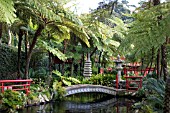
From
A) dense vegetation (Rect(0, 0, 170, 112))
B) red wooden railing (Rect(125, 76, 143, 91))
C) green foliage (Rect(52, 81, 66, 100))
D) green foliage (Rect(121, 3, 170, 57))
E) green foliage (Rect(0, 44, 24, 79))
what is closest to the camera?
green foliage (Rect(121, 3, 170, 57))

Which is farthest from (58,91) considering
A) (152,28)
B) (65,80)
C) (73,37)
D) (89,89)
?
(152,28)

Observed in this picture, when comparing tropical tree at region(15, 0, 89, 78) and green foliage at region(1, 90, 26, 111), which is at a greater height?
tropical tree at region(15, 0, 89, 78)

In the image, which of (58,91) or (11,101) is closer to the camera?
(11,101)

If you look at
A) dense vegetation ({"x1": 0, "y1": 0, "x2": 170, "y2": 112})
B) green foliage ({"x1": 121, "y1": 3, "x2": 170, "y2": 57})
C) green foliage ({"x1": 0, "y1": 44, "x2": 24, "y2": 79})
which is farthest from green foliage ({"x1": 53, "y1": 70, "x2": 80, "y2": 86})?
green foliage ({"x1": 121, "y1": 3, "x2": 170, "y2": 57})

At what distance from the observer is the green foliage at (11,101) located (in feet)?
24.8

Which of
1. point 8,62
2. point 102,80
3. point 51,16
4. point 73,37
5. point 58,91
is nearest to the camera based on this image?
point 51,16

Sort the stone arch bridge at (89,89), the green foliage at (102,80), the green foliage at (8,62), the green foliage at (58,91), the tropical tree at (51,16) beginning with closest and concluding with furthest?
the tropical tree at (51,16)
the green foliage at (58,91)
the stone arch bridge at (89,89)
the green foliage at (8,62)
the green foliage at (102,80)

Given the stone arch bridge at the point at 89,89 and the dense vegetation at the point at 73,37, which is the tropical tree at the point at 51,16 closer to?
the dense vegetation at the point at 73,37

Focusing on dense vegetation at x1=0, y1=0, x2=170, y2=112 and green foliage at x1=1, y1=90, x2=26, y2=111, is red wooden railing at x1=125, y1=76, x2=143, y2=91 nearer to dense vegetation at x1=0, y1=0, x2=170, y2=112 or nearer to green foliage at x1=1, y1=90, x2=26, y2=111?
dense vegetation at x1=0, y1=0, x2=170, y2=112

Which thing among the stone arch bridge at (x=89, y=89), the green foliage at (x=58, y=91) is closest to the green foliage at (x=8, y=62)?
the green foliage at (x=58, y=91)

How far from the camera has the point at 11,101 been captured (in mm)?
7746

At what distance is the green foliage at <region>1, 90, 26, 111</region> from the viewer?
24.8 ft

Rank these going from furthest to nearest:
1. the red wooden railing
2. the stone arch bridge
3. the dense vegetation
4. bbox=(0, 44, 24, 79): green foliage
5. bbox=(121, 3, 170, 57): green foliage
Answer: the red wooden railing < bbox=(0, 44, 24, 79): green foliage < the stone arch bridge < the dense vegetation < bbox=(121, 3, 170, 57): green foliage

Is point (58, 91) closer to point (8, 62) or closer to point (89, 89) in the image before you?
point (89, 89)
